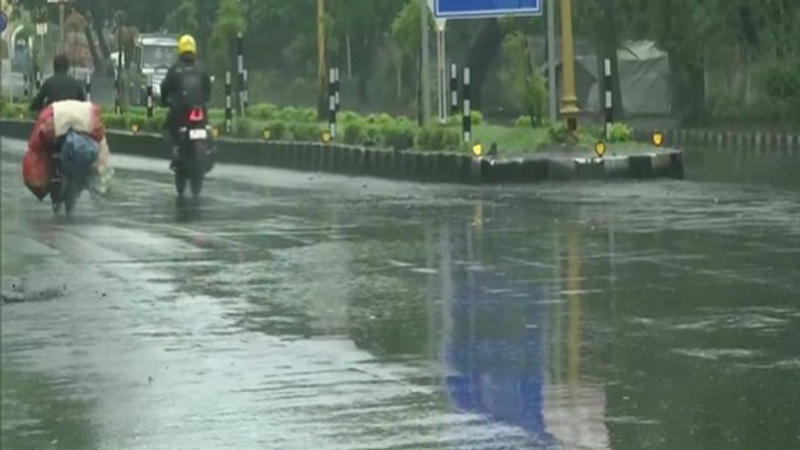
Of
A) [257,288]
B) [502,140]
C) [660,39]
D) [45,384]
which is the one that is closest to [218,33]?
[660,39]

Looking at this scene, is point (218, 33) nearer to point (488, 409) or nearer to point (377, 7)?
point (377, 7)

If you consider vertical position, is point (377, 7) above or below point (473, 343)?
above

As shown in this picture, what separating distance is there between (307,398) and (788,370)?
223 cm

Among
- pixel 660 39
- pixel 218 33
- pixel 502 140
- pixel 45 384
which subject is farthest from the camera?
pixel 660 39

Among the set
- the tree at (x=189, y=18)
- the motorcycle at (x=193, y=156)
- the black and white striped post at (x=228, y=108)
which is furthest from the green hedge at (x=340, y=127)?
the tree at (x=189, y=18)

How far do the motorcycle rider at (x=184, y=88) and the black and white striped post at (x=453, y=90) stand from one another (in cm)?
638

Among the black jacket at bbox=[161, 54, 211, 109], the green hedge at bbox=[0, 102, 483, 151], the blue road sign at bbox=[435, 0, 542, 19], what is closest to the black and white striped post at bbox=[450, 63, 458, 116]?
the green hedge at bbox=[0, 102, 483, 151]

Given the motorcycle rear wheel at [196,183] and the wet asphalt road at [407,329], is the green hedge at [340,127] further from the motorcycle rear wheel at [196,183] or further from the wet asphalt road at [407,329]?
the wet asphalt road at [407,329]

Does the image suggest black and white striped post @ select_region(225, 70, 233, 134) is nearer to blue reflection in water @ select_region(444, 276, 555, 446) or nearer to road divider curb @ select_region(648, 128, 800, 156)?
road divider curb @ select_region(648, 128, 800, 156)

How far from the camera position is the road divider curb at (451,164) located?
915 inches

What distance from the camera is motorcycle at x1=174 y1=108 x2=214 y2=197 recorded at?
2192cm

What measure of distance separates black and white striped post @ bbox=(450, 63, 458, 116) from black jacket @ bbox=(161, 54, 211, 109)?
637 centimetres

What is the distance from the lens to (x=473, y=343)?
408 inches

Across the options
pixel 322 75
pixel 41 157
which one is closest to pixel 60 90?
pixel 41 157
